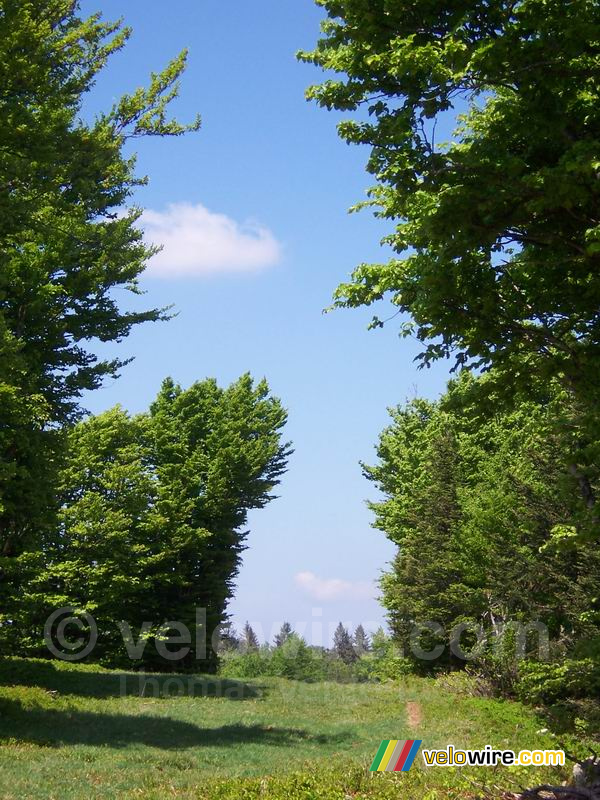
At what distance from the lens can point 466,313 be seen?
8.62 metres

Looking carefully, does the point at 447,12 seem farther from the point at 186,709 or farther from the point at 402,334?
the point at 186,709

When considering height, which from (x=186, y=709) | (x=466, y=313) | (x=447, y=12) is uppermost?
(x=447, y=12)

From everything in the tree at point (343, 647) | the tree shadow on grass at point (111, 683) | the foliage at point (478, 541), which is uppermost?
the foliage at point (478, 541)

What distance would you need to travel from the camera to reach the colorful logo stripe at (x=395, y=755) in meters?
15.7

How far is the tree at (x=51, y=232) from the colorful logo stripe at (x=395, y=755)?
10240 mm

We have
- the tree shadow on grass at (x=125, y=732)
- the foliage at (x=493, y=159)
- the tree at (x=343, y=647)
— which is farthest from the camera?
the tree at (x=343, y=647)

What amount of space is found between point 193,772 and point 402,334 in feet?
32.0

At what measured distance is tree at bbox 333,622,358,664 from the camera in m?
138

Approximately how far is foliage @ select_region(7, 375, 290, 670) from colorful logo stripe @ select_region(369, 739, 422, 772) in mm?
18051

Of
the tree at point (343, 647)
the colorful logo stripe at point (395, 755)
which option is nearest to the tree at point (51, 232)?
the colorful logo stripe at point (395, 755)

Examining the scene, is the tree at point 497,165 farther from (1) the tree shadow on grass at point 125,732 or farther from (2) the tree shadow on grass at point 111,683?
(2) the tree shadow on grass at point 111,683

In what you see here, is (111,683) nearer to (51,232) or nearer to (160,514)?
(160,514)

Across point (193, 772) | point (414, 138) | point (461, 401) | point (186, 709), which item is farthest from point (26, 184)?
point (186, 709)

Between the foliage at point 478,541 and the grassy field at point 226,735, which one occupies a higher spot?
the foliage at point 478,541
